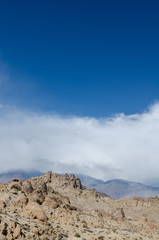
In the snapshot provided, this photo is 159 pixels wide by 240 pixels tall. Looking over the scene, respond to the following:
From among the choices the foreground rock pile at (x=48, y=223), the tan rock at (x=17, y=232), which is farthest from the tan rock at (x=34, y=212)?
the tan rock at (x=17, y=232)

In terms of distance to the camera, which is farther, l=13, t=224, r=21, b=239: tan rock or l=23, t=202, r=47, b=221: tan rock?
l=23, t=202, r=47, b=221: tan rock

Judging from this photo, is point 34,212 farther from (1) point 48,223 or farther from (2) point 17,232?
(2) point 17,232

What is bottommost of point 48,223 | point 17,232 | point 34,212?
point 17,232

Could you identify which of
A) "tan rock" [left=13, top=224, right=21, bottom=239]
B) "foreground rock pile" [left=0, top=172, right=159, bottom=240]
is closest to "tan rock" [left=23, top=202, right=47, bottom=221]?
"foreground rock pile" [left=0, top=172, right=159, bottom=240]

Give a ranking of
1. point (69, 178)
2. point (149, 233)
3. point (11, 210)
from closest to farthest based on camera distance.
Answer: point (11, 210)
point (149, 233)
point (69, 178)

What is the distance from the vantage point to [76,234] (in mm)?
42938

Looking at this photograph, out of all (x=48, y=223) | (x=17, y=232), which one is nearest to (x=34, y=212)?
(x=48, y=223)

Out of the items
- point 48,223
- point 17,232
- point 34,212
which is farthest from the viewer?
point 34,212

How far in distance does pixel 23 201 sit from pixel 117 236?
23101 millimetres

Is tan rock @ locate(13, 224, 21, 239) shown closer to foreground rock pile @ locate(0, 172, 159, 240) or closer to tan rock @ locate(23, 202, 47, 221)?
foreground rock pile @ locate(0, 172, 159, 240)

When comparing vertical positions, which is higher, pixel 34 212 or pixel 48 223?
pixel 34 212

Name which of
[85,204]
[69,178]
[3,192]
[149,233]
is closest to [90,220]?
[149,233]

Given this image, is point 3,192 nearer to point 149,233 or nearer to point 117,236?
point 117,236

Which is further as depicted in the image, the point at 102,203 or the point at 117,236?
the point at 102,203
